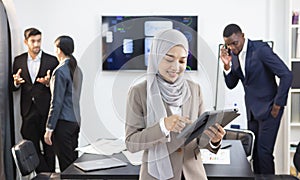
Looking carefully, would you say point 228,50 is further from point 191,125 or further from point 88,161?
point 191,125

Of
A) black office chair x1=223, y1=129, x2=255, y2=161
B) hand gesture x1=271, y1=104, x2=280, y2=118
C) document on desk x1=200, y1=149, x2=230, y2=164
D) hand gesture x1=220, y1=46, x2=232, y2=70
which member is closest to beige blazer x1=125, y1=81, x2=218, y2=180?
document on desk x1=200, y1=149, x2=230, y2=164

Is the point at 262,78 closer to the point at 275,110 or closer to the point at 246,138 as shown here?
the point at 275,110

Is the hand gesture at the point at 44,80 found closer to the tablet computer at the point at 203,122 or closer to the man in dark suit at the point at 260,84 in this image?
the man in dark suit at the point at 260,84

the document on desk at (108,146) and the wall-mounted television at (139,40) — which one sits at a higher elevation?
the wall-mounted television at (139,40)

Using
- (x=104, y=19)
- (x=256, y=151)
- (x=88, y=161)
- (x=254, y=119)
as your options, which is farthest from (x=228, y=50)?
(x=88, y=161)

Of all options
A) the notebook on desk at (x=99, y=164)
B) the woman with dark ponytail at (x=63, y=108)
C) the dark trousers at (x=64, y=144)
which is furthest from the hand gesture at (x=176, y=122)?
the dark trousers at (x=64, y=144)

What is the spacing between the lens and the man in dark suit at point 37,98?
419 cm

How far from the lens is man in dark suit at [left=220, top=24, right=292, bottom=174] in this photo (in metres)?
3.88

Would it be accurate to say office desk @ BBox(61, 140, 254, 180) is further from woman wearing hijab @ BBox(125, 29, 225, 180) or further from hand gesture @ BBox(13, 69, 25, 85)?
hand gesture @ BBox(13, 69, 25, 85)

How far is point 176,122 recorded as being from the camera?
1.50m

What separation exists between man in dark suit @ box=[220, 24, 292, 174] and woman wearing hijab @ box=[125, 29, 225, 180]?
2.36 m

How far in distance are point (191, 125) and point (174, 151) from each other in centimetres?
19

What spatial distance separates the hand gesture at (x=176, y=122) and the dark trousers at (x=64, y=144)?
2.05m

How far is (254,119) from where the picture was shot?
13.4 feet
